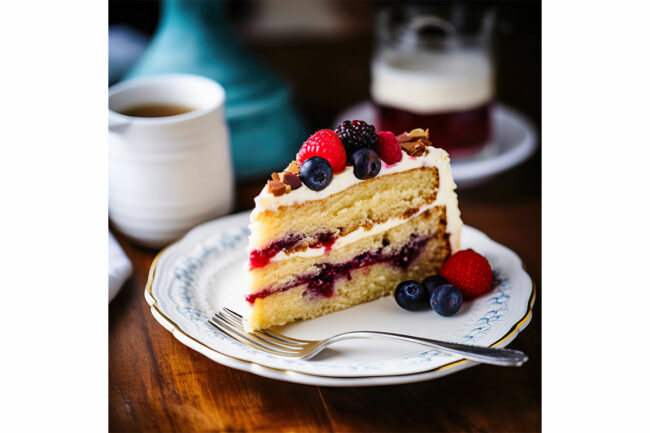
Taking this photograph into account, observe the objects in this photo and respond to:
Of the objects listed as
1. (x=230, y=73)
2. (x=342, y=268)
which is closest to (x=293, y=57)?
(x=230, y=73)

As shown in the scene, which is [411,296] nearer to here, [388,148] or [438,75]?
[388,148]

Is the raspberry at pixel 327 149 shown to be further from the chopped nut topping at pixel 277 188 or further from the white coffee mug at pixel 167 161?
the white coffee mug at pixel 167 161

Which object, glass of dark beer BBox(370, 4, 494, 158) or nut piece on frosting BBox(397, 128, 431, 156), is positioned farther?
glass of dark beer BBox(370, 4, 494, 158)

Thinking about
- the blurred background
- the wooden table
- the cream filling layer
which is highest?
the blurred background

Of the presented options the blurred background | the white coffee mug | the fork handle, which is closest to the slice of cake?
the fork handle

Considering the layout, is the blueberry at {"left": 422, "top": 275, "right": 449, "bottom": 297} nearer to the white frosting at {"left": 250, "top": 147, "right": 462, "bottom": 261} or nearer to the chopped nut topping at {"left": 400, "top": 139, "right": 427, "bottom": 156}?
the white frosting at {"left": 250, "top": 147, "right": 462, "bottom": 261}

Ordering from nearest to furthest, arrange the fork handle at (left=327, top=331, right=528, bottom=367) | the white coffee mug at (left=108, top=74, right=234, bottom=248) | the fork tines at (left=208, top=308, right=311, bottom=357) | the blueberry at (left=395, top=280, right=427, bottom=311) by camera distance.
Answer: the fork handle at (left=327, top=331, right=528, bottom=367) < the fork tines at (left=208, top=308, right=311, bottom=357) < the blueberry at (left=395, top=280, right=427, bottom=311) < the white coffee mug at (left=108, top=74, right=234, bottom=248)
